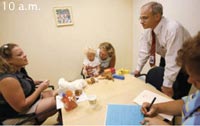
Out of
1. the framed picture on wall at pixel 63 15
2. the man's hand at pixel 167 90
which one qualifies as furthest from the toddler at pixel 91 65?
the man's hand at pixel 167 90

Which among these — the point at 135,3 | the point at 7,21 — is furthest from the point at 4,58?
the point at 135,3

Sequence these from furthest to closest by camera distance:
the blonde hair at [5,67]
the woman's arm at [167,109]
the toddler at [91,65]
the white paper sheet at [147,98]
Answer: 1. the toddler at [91,65]
2. the blonde hair at [5,67]
3. the white paper sheet at [147,98]
4. the woman's arm at [167,109]

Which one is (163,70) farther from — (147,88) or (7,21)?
(7,21)

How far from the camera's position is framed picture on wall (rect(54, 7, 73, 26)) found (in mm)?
2982

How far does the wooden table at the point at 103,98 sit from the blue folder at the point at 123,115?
0.15 feet

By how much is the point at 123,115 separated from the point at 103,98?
0.32 meters

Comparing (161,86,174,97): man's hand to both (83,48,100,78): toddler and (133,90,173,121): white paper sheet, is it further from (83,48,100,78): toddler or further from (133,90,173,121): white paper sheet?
(83,48,100,78): toddler

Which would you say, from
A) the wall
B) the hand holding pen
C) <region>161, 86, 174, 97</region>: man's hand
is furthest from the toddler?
the hand holding pen

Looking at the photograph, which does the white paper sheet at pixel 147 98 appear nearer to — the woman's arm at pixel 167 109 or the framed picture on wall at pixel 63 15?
the woman's arm at pixel 167 109

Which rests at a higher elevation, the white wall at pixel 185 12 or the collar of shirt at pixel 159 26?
the white wall at pixel 185 12

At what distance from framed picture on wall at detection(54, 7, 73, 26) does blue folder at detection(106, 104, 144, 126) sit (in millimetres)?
1972

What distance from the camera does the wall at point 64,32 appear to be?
112 inches

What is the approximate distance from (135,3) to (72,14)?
110 centimetres

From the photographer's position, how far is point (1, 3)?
2.67m
